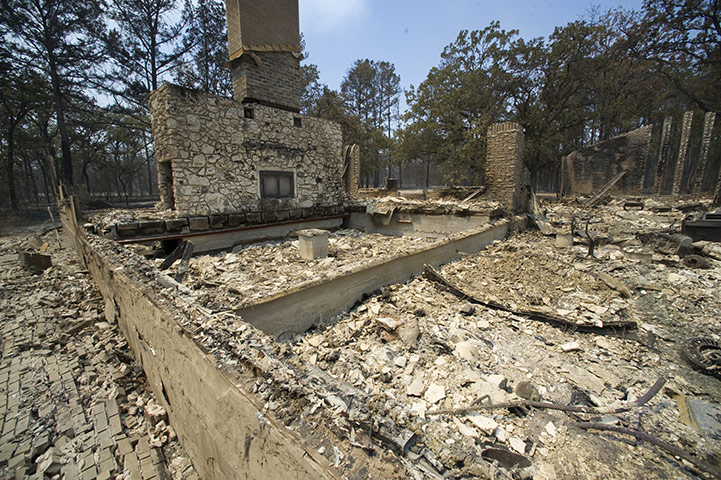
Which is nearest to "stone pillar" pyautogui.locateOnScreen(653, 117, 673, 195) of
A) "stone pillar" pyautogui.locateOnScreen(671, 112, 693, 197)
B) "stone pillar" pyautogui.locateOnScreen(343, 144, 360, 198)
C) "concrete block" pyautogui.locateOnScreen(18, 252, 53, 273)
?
"stone pillar" pyautogui.locateOnScreen(671, 112, 693, 197)

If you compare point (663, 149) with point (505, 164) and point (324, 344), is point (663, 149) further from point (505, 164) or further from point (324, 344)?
point (324, 344)

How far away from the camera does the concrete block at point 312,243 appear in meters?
6.10

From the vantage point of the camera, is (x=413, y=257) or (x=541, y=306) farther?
(x=413, y=257)

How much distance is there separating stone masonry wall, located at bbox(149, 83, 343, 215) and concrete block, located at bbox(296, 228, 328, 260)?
2.67 meters

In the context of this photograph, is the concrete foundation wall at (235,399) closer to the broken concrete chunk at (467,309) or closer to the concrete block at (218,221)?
the broken concrete chunk at (467,309)

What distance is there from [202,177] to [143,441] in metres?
6.02

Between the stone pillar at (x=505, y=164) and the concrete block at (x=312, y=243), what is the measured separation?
686 centimetres

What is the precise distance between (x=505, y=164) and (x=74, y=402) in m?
11.2

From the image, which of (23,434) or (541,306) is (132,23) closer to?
(23,434)

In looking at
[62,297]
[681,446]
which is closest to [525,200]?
[681,446]

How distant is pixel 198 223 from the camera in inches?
271

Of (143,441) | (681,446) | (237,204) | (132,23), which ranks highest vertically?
(132,23)

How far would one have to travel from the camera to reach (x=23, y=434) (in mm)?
2533

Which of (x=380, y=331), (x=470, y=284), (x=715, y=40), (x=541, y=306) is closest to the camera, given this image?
(x=380, y=331)
